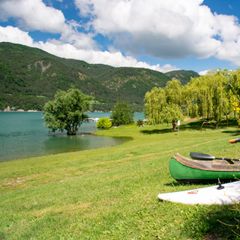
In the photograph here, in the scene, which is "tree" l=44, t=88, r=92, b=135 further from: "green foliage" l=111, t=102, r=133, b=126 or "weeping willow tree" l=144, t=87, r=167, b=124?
"weeping willow tree" l=144, t=87, r=167, b=124

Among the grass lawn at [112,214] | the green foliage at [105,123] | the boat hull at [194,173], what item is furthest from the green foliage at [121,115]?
the boat hull at [194,173]

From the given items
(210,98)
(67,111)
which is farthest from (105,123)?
(210,98)

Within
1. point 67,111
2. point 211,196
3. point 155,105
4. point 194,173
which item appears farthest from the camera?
point 67,111

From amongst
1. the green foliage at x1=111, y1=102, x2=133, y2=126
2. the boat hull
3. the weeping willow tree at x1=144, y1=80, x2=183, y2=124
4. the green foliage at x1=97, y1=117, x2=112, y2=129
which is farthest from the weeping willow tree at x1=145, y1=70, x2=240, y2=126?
the boat hull

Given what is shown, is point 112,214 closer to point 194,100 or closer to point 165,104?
point 194,100

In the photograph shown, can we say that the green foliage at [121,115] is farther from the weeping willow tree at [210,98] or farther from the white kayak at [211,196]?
the white kayak at [211,196]

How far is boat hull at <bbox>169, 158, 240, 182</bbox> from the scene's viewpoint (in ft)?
39.4

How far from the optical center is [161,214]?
1011 centimetres

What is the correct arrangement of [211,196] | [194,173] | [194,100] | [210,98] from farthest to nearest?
[194,100] < [210,98] < [194,173] < [211,196]

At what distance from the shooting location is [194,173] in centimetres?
1252

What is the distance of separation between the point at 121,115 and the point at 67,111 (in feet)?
91.1

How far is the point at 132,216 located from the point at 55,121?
248ft

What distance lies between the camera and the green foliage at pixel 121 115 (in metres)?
110

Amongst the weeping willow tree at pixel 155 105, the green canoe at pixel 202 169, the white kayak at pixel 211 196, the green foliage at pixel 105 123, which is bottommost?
the green foliage at pixel 105 123
